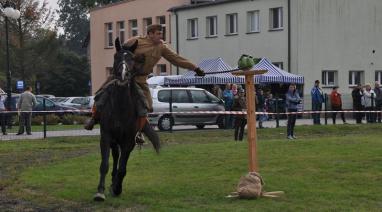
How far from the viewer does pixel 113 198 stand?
10.9 meters

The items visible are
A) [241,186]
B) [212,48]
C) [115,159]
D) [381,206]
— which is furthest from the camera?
[212,48]

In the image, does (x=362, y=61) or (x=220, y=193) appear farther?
(x=362, y=61)

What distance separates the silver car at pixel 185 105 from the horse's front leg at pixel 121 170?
1845 centimetres

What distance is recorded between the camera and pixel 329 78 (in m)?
49.5

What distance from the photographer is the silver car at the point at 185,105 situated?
30234 millimetres

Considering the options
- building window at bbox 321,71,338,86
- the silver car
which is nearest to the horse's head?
the silver car

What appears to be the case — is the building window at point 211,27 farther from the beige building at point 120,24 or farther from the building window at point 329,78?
the building window at point 329,78

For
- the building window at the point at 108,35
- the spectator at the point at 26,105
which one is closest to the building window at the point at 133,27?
the building window at the point at 108,35

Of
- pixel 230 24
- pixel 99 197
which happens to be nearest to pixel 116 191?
pixel 99 197

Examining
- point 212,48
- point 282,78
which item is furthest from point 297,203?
point 212,48

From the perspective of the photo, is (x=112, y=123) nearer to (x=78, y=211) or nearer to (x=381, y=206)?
(x=78, y=211)

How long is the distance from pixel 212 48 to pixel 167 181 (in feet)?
139

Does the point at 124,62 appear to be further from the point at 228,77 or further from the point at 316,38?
the point at 316,38

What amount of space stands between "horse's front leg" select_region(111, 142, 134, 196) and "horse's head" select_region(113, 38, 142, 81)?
1121mm
